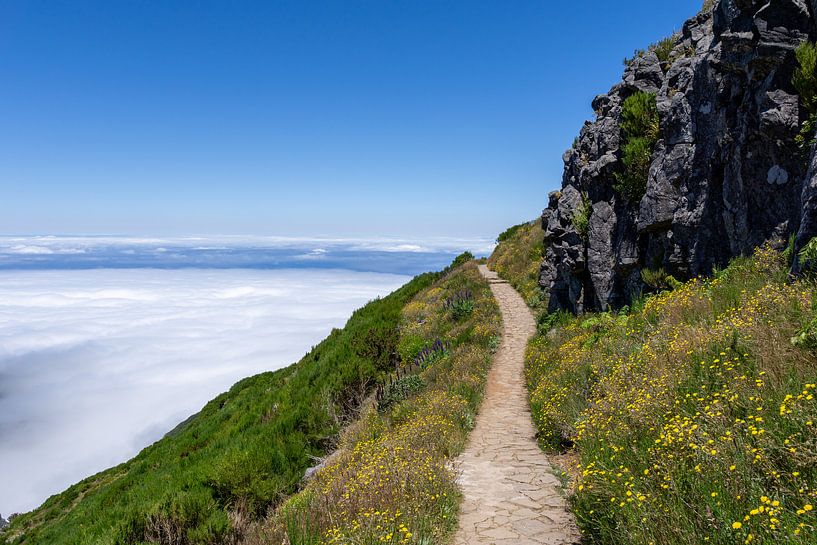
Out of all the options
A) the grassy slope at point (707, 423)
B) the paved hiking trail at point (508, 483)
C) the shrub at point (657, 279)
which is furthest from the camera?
the shrub at point (657, 279)

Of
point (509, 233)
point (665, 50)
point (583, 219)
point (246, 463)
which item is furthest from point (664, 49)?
point (509, 233)

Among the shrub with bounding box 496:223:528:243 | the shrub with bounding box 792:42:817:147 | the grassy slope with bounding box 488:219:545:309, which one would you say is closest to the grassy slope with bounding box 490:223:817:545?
the shrub with bounding box 792:42:817:147

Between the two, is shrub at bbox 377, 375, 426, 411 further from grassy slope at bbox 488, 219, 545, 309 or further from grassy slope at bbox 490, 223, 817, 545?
grassy slope at bbox 488, 219, 545, 309

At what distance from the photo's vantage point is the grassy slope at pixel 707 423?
2766 millimetres

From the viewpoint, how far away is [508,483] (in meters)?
6.10

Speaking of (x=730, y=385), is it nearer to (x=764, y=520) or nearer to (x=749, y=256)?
(x=764, y=520)

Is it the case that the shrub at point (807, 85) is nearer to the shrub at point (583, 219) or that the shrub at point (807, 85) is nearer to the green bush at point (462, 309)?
the shrub at point (583, 219)

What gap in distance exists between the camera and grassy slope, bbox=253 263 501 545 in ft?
14.9

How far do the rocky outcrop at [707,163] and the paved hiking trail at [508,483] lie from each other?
478cm

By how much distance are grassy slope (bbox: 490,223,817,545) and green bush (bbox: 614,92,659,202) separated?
4.31 metres

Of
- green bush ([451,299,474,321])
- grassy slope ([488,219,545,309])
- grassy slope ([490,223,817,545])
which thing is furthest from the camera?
grassy slope ([488,219,545,309])

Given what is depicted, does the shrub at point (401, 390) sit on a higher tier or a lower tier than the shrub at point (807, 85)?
lower

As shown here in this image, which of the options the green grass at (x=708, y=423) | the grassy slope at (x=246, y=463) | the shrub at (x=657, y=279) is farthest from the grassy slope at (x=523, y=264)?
the green grass at (x=708, y=423)

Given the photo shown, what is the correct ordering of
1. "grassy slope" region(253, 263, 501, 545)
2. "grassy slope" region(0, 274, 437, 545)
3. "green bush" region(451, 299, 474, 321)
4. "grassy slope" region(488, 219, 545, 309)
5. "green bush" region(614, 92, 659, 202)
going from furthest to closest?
1. "grassy slope" region(488, 219, 545, 309)
2. "green bush" region(451, 299, 474, 321)
3. "green bush" region(614, 92, 659, 202)
4. "grassy slope" region(0, 274, 437, 545)
5. "grassy slope" region(253, 263, 501, 545)
